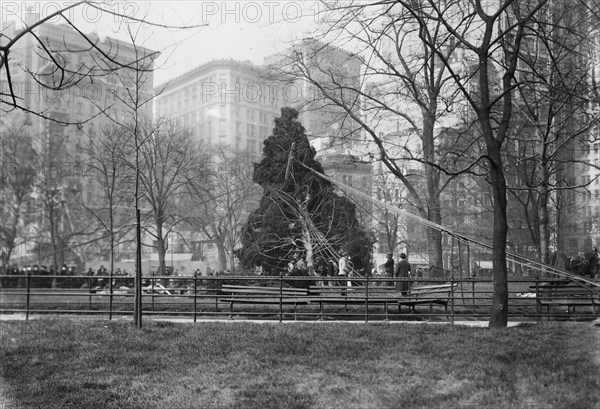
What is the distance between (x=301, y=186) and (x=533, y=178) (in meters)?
3.97

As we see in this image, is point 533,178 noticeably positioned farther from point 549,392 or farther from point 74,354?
point 74,354

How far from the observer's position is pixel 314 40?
10.2 m

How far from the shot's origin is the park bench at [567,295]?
7664 mm

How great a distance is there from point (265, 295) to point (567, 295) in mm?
5481

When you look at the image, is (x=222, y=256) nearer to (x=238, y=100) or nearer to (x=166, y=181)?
(x=166, y=181)

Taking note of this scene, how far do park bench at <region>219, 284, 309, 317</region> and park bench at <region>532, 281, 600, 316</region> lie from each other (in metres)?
4.04

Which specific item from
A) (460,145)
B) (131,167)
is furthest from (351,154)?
(131,167)

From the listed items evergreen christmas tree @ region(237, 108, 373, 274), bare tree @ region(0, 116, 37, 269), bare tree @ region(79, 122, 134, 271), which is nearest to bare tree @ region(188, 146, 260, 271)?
evergreen christmas tree @ region(237, 108, 373, 274)

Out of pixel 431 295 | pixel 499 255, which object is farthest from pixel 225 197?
pixel 499 255

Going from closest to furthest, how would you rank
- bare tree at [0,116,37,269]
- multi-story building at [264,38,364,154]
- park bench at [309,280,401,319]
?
multi-story building at [264,38,364,154] → park bench at [309,280,401,319] → bare tree at [0,116,37,269]

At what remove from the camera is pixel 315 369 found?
598cm

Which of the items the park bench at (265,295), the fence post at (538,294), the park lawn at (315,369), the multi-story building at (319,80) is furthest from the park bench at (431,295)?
the multi-story building at (319,80)

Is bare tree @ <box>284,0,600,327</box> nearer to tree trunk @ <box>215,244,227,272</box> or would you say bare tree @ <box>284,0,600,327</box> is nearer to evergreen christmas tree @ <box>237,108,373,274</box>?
evergreen christmas tree @ <box>237,108,373,274</box>

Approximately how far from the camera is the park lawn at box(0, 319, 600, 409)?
4.66 meters
